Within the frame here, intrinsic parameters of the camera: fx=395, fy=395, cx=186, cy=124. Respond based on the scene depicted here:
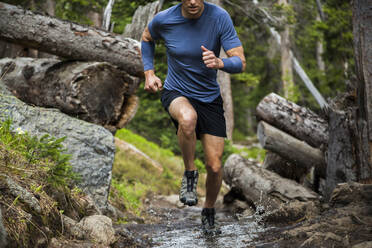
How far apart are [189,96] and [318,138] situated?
125 inches

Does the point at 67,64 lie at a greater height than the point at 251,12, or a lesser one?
lesser

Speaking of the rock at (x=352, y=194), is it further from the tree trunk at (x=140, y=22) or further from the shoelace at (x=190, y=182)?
the tree trunk at (x=140, y=22)

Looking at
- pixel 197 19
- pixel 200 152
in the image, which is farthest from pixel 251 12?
pixel 197 19

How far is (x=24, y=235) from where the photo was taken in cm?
267

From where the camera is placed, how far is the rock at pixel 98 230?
3477 mm

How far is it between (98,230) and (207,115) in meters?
1.72

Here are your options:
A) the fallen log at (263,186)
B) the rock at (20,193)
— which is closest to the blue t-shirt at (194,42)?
the rock at (20,193)

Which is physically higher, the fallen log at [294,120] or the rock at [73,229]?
the fallen log at [294,120]

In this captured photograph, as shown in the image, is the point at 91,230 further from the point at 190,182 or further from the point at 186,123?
the point at 186,123

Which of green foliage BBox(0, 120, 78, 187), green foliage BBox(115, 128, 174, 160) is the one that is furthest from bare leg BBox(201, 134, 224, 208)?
green foliage BBox(115, 128, 174, 160)

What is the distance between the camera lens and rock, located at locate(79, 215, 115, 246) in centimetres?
348

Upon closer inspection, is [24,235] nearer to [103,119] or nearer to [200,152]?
[103,119]

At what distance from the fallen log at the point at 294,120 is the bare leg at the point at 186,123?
2912mm

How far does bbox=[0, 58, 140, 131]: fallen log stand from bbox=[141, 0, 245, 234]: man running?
5.22ft
